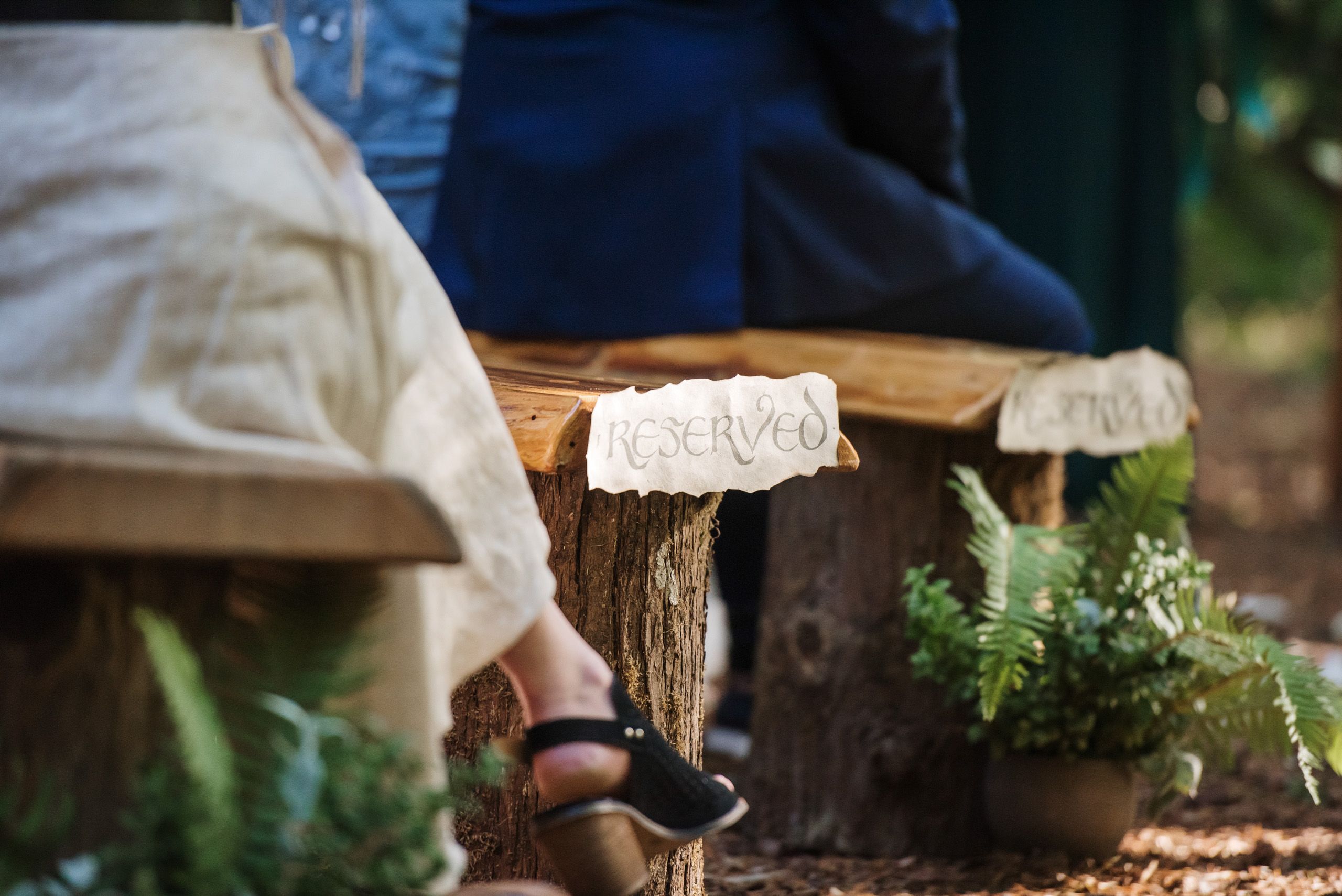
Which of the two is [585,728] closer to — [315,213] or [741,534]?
[315,213]

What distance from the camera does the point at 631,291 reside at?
2.17 meters

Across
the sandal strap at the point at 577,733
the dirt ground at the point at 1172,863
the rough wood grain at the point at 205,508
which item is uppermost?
the rough wood grain at the point at 205,508

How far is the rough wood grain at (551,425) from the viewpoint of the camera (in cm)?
146

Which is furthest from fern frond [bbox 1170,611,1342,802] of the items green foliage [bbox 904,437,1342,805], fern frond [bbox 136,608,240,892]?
fern frond [bbox 136,608,240,892]

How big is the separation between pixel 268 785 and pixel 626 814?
1.35ft

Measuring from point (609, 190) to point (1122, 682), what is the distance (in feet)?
3.48

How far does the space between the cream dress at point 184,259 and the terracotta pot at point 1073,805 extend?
1292mm

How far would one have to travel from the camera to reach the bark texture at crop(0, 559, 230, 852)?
3.10 ft

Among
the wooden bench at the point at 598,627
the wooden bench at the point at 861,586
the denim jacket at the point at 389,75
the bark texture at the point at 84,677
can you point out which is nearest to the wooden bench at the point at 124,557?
the bark texture at the point at 84,677

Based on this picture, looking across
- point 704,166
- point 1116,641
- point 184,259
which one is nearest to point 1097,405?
point 1116,641

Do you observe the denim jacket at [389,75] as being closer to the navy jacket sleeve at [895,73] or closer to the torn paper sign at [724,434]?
the navy jacket sleeve at [895,73]

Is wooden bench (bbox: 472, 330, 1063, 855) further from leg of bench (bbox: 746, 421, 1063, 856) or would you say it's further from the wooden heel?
the wooden heel

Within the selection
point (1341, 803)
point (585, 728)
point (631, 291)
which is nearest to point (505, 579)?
point (585, 728)

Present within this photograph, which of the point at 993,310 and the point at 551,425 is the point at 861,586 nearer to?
the point at 993,310
